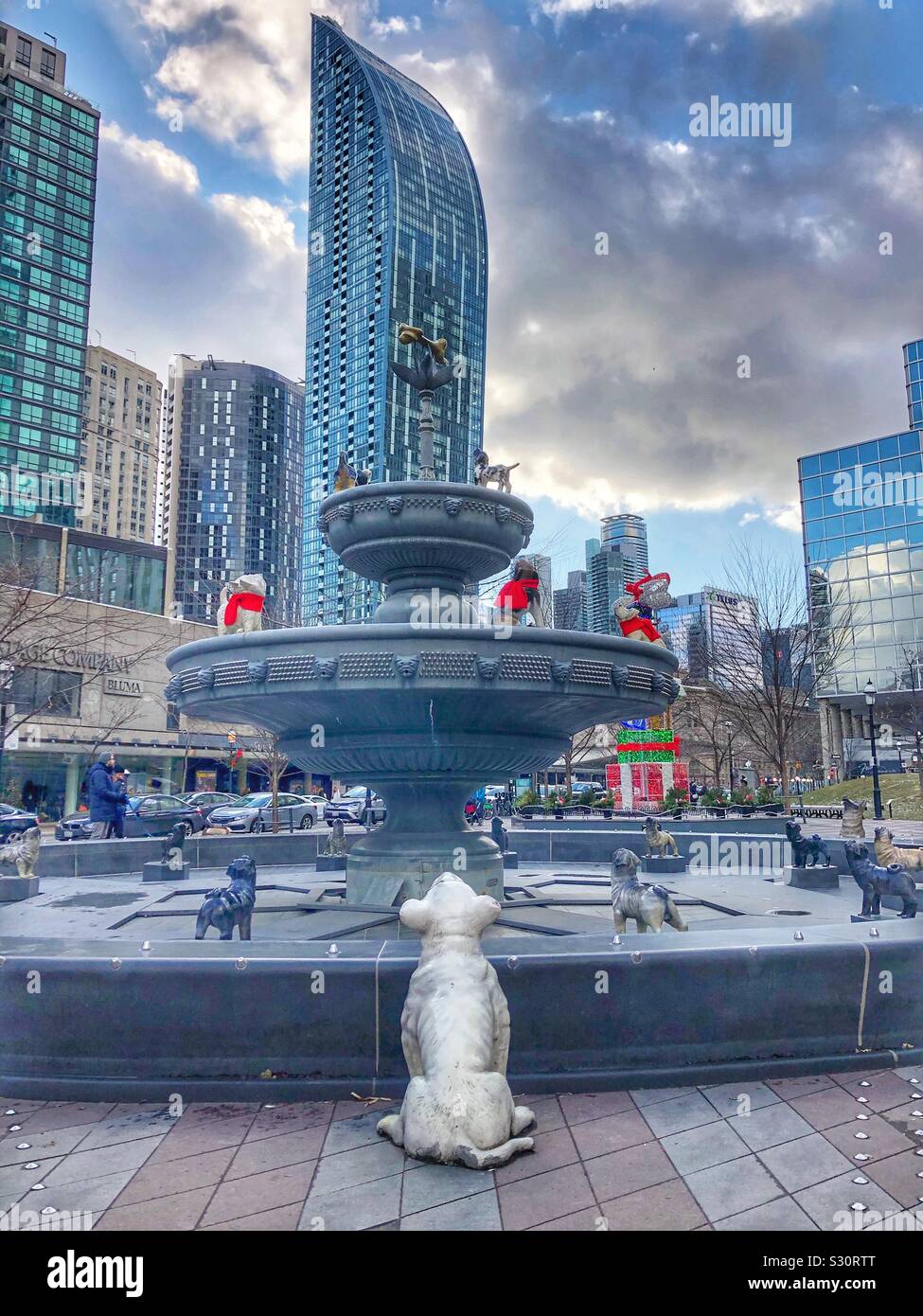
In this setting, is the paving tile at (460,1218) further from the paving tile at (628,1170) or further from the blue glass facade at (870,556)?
the blue glass facade at (870,556)

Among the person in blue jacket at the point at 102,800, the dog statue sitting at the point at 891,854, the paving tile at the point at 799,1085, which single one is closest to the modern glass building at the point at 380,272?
the person in blue jacket at the point at 102,800

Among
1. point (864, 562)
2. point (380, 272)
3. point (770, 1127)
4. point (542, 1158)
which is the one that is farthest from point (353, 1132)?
point (380, 272)

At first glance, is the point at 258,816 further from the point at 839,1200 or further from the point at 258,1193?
the point at 839,1200

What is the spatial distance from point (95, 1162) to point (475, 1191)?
1.72 meters

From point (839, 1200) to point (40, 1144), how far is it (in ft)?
11.7

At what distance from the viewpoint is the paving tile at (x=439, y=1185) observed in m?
3.30

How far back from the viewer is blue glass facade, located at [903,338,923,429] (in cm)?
6656

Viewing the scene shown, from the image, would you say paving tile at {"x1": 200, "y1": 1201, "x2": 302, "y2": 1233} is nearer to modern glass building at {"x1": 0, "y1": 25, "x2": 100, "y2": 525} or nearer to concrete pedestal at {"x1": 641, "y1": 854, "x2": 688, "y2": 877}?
concrete pedestal at {"x1": 641, "y1": 854, "x2": 688, "y2": 877}

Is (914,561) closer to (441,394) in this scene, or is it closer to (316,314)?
(441,394)

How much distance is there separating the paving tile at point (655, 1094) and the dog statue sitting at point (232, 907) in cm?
299

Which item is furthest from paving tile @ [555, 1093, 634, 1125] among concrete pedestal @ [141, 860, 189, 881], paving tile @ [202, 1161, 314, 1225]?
concrete pedestal @ [141, 860, 189, 881]

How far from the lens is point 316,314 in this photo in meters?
118

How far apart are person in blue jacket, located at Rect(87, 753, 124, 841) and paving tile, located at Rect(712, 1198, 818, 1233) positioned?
43.9 feet
